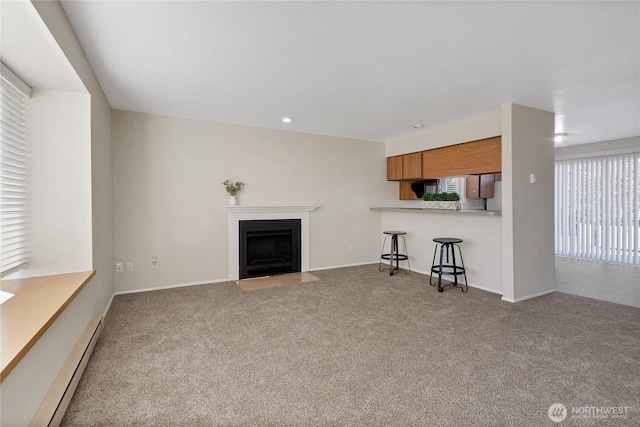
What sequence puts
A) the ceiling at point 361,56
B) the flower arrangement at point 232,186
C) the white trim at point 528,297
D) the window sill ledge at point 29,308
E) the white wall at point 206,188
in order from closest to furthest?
the window sill ledge at point 29,308
the ceiling at point 361,56
the white trim at point 528,297
the white wall at point 206,188
the flower arrangement at point 232,186

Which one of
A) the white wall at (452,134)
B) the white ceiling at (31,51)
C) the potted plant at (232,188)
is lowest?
the potted plant at (232,188)

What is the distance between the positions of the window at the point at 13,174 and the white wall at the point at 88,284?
0.63 feet

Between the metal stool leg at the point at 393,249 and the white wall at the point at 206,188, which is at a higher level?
the white wall at the point at 206,188

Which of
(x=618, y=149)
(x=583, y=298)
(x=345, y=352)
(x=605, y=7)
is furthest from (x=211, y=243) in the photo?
(x=618, y=149)

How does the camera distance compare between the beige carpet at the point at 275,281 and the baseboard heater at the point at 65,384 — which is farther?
the beige carpet at the point at 275,281

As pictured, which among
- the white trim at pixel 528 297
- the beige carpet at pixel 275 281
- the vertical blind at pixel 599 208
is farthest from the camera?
the vertical blind at pixel 599 208

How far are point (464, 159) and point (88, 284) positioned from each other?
4.56 m

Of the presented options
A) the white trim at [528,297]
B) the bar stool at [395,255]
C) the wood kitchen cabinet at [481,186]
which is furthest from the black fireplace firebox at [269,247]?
the wood kitchen cabinet at [481,186]

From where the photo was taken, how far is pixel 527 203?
376 centimetres

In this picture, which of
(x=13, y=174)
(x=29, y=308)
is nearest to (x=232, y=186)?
(x=13, y=174)

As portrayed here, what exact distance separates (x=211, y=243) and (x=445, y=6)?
3.84 m

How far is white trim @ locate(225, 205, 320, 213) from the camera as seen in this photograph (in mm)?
4555

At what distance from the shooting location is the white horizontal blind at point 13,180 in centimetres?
197

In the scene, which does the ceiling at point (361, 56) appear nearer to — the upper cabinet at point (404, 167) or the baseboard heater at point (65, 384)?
the upper cabinet at point (404, 167)
